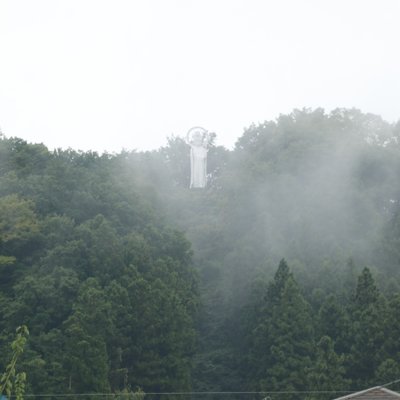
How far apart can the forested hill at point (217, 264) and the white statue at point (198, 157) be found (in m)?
1.13

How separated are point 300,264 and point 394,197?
869 cm

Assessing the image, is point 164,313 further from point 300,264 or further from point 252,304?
point 300,264

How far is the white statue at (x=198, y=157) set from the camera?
47562 millimetres

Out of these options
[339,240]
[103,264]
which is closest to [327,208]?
[339,240]

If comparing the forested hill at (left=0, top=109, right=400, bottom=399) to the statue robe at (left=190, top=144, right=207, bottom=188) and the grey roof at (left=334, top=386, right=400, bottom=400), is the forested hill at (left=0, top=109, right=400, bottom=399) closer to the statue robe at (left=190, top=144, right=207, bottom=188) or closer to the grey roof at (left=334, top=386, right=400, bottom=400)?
the statue robe at (left=190, top=144, right=207, bottom=188)

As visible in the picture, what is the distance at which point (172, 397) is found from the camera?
28.0m

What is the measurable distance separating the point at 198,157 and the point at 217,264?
997cm

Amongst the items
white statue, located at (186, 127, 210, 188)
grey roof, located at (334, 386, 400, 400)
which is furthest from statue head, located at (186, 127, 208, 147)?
grey roof, located at (334, 386, 400, 400)

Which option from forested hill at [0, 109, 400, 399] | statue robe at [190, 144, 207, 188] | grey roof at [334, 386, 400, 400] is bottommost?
grey roof at [334, 386, 400, 400]

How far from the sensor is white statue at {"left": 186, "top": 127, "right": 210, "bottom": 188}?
47562 millimetres

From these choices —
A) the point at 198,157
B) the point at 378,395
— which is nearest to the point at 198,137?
the point at 198,157

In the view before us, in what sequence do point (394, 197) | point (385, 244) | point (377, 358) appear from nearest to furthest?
point (377, 358) < point (385, 244) < point (394, 197)

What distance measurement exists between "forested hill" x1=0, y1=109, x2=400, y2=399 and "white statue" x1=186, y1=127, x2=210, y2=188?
113 centimetres

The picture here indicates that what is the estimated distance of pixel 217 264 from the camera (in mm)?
38906
